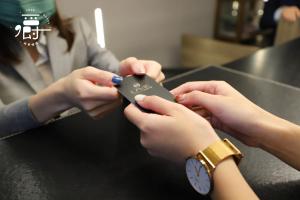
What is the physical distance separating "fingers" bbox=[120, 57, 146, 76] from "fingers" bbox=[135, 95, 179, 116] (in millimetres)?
127

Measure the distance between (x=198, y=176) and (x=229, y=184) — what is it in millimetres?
44

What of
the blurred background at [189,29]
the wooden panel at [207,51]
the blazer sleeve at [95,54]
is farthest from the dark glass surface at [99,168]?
the wooden panel at [207,51]

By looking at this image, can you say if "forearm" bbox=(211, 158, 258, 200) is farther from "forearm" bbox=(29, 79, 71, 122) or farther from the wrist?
"forearm" bbox=(29, 79, 71, 122)

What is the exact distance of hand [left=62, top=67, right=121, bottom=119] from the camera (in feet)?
1.87

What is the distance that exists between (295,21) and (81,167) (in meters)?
1.38

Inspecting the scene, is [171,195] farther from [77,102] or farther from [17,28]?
[17,28]

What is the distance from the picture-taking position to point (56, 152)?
0.56 metres

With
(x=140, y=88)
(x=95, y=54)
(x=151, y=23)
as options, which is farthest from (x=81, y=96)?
(x=151, y=23)

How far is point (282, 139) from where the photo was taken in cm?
49

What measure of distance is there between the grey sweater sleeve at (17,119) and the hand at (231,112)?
0.31 m

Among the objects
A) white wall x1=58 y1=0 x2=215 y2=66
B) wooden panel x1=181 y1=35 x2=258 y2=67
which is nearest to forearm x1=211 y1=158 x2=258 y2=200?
white wall x1=58 y1=0 x2=215 y2=66

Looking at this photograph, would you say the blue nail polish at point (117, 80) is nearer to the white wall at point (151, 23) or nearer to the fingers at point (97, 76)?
the fingers at point (97, 76)

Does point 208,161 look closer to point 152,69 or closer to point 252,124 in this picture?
point 252,124

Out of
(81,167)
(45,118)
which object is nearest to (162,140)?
(81,167)
